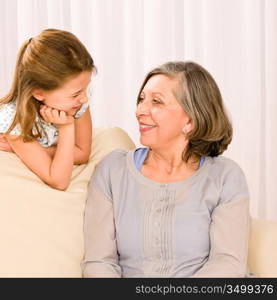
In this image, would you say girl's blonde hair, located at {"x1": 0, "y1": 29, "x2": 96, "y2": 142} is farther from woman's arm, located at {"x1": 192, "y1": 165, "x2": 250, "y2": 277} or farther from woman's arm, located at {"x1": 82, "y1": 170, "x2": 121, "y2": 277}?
woman's arm, located at {"x1": 192, "y1": 165, "x2": 250, "y2": 277}

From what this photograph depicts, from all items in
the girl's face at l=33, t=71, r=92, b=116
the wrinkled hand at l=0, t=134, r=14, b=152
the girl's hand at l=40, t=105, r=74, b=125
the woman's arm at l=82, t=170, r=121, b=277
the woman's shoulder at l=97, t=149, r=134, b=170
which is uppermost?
the girl's face at l=33, t=71, r=92, b=116

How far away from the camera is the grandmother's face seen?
176cm

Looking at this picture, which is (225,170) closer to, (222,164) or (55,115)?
(222,164)

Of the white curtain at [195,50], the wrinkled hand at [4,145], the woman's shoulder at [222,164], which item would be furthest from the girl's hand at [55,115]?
the white curtain at [195,50]

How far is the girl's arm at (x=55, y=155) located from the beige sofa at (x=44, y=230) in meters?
0.02

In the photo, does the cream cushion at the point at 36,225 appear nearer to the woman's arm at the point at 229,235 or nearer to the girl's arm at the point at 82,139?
the girl's arm at the point at 82,139

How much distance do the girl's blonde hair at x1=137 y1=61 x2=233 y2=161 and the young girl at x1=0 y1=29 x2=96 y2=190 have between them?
0.76ft

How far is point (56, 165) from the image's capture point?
177 centimetres

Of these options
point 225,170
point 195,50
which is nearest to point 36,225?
point 225,170

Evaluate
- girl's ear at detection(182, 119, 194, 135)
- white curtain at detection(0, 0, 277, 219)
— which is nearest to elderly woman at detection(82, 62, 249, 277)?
girl's ear at detection(182, 119, 194, 135)

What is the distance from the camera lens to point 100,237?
1710 millimetres

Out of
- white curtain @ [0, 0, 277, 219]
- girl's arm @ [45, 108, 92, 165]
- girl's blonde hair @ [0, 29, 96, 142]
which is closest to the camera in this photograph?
girl's blonde hair @ [0, 29, 96, 142]

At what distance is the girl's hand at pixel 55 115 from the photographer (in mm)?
1784
